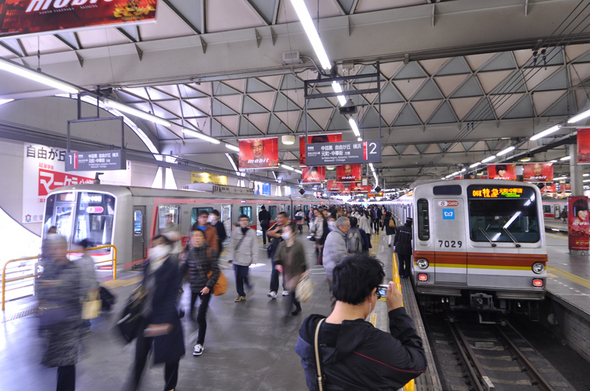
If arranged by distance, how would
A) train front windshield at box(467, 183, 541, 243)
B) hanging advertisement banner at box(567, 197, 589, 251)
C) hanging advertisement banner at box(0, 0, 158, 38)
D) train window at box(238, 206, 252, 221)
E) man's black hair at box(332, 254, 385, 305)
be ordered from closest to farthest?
man's black hair at box(332, 254, 385, 305), hanging advertisement banner at box(0, 0, 158, 38), train front windshield at box(467, 183, 541, 243), hanging advertisement banner at box(567, 197, 589, 251), train window at box(238, 206, 252, 221)

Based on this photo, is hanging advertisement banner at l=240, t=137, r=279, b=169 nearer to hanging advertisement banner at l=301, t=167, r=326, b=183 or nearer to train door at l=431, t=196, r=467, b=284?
hanging advertisement banner at l=301, t=167, r=326, b=183

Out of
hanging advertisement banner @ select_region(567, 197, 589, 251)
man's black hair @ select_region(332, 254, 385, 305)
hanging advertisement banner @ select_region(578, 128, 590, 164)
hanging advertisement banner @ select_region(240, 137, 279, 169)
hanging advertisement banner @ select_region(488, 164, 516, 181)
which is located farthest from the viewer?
hanging advertisement banner @ select_region(488, 164, 516, 181)

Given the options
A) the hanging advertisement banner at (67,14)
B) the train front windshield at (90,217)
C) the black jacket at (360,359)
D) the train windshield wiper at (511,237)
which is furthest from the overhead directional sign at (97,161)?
the black jacket at (360,359)

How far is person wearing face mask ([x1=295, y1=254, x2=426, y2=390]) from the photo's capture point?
142 cm

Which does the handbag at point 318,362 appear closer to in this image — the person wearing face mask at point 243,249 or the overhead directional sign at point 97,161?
the person wearing face mask at point 243,249

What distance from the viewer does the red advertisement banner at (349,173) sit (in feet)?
65.4

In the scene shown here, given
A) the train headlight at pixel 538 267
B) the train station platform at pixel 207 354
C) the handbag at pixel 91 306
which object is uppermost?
the handbag at pixel 91 306

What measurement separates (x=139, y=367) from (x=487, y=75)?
14.4 meters

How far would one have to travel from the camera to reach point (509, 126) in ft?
48.9

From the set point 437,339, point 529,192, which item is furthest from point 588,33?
point 437,339

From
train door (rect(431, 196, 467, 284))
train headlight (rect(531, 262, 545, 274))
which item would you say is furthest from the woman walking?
train headlight (rect(531, 262, 545, 274))

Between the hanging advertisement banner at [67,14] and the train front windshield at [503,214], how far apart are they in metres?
5.79

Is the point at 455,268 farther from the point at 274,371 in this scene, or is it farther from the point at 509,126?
the point at 509,126

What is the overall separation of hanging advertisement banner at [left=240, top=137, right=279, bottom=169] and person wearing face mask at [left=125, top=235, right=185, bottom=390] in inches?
463
